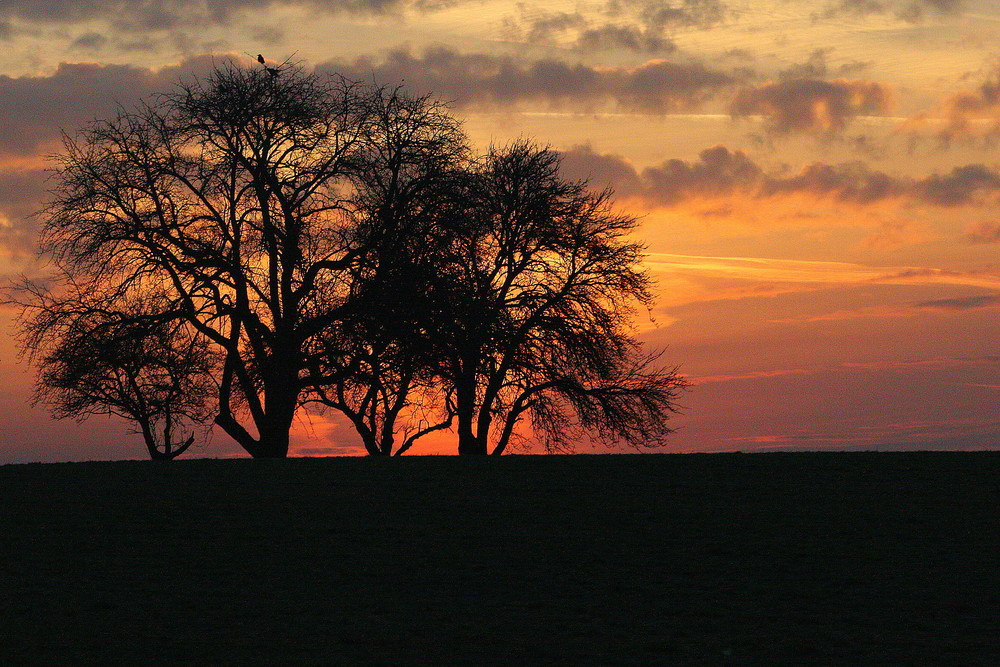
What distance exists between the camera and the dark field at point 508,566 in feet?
35.8

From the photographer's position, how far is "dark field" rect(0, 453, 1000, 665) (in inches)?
429

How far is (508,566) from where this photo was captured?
1394 centimetres

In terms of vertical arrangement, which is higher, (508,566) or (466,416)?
(466,416)

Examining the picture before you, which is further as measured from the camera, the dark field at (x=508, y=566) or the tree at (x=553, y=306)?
the tree at (x=553, y=306)

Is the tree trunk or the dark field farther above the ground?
the tree trunk

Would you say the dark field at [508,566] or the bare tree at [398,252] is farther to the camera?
the bare tree at [398,252]

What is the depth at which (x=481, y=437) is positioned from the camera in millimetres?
35906

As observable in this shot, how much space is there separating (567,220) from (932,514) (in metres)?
20.1

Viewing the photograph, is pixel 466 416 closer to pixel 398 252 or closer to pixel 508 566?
pixel 398 252

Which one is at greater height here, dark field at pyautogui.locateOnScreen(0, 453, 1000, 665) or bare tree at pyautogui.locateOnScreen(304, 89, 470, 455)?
bare tree at pyautogui.locateOnScreen(304, 89, 470, 455)

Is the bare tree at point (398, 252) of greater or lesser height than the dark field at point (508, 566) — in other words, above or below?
above

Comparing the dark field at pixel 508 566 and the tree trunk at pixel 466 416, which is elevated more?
the tree trunk at pixel 466 416

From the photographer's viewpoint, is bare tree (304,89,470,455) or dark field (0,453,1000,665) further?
bare tree (304,89,470,455)

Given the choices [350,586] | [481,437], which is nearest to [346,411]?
[481,437]
